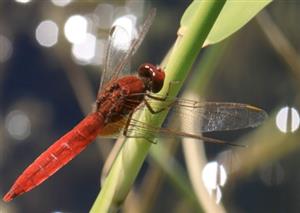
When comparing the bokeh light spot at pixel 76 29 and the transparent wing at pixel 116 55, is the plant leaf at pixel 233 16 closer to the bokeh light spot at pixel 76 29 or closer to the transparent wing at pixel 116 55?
the transparent wing at pixel 116 55

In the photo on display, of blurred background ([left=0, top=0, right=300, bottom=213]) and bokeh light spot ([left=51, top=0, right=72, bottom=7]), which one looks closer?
blurred background ([left=0, top=0, right=300, bottom=213])

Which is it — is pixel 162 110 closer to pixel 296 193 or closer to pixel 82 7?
pixel 296 193

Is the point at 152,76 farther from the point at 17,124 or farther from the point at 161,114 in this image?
the point at 17,124

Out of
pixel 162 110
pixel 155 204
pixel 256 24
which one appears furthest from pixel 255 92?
pixel 162 110

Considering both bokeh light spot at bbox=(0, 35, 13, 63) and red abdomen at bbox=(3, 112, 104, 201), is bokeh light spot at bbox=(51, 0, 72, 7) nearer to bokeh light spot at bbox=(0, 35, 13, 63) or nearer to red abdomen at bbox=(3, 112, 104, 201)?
bokeh light spot at bbox=(0, 35, 13, 63)

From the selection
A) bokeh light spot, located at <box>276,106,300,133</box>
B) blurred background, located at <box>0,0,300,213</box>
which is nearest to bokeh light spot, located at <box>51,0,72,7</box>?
blurred background, located at <box>0,0,300,213</box>

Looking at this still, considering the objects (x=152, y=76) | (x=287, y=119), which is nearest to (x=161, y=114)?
(x=152, y=76)

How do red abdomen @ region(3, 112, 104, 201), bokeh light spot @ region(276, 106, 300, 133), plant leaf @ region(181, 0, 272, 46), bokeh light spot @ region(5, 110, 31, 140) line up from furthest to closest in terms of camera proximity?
bokeh light spot @ region(5, 110, 31, 140) < bokeh light spot @ region(276, 106, 300, 133) < red abdomen @ region(3, 112, 104, 201) < plant leaf @ region(181, 0, 272, 46)

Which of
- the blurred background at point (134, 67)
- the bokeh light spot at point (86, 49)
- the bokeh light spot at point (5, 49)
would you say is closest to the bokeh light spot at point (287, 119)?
the blurred background at point (134, 67)
